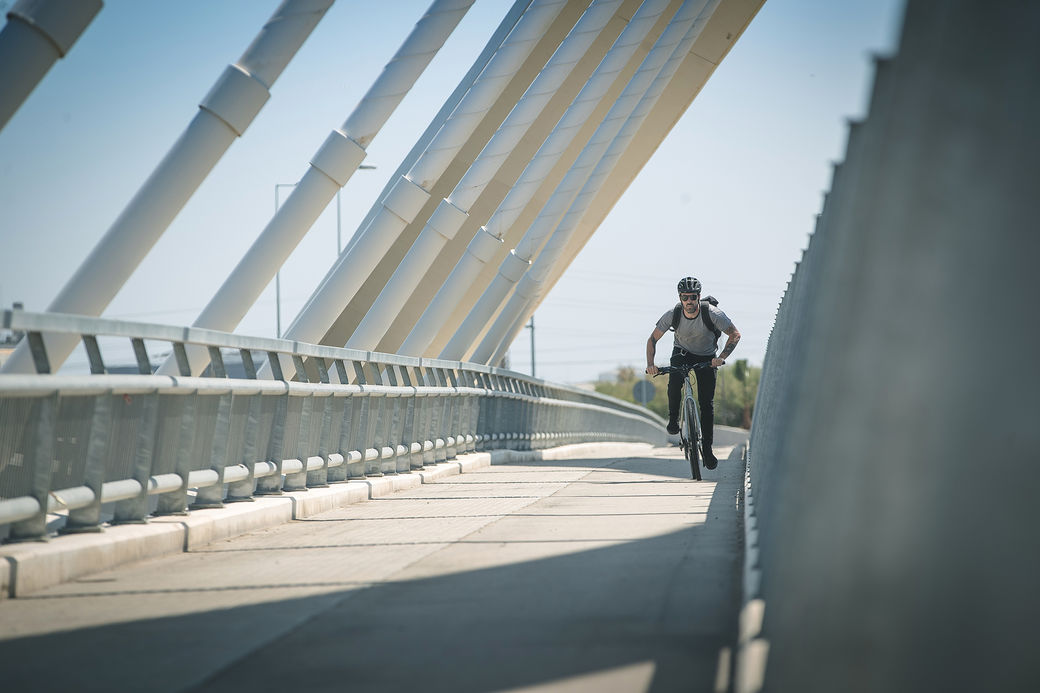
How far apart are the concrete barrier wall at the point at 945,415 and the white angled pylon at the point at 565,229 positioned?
26.7 m

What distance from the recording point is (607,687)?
3.88 metres

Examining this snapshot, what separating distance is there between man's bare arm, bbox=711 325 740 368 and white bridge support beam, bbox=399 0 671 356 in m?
13.0

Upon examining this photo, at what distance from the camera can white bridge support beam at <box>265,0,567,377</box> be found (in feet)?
70.6

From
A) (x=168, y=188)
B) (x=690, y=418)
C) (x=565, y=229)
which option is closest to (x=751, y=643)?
(x=690, y=418)

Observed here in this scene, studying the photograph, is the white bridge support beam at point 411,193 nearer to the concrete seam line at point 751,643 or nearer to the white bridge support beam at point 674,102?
the concrete seam line at point 751,643

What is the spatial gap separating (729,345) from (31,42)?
6863 mm

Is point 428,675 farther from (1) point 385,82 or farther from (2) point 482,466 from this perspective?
(1) point 385,82

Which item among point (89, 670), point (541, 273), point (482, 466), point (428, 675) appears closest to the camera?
point (428, 675)

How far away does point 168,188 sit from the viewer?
15.2 meters

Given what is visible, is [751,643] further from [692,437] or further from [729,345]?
[692,437]

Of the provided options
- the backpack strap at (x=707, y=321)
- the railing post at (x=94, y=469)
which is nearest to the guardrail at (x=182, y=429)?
the railing post at (x=94, y=469)

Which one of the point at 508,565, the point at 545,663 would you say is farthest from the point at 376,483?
the point at 545,663

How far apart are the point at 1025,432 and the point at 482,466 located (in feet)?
51.7

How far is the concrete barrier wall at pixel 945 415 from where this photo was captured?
106 inches
